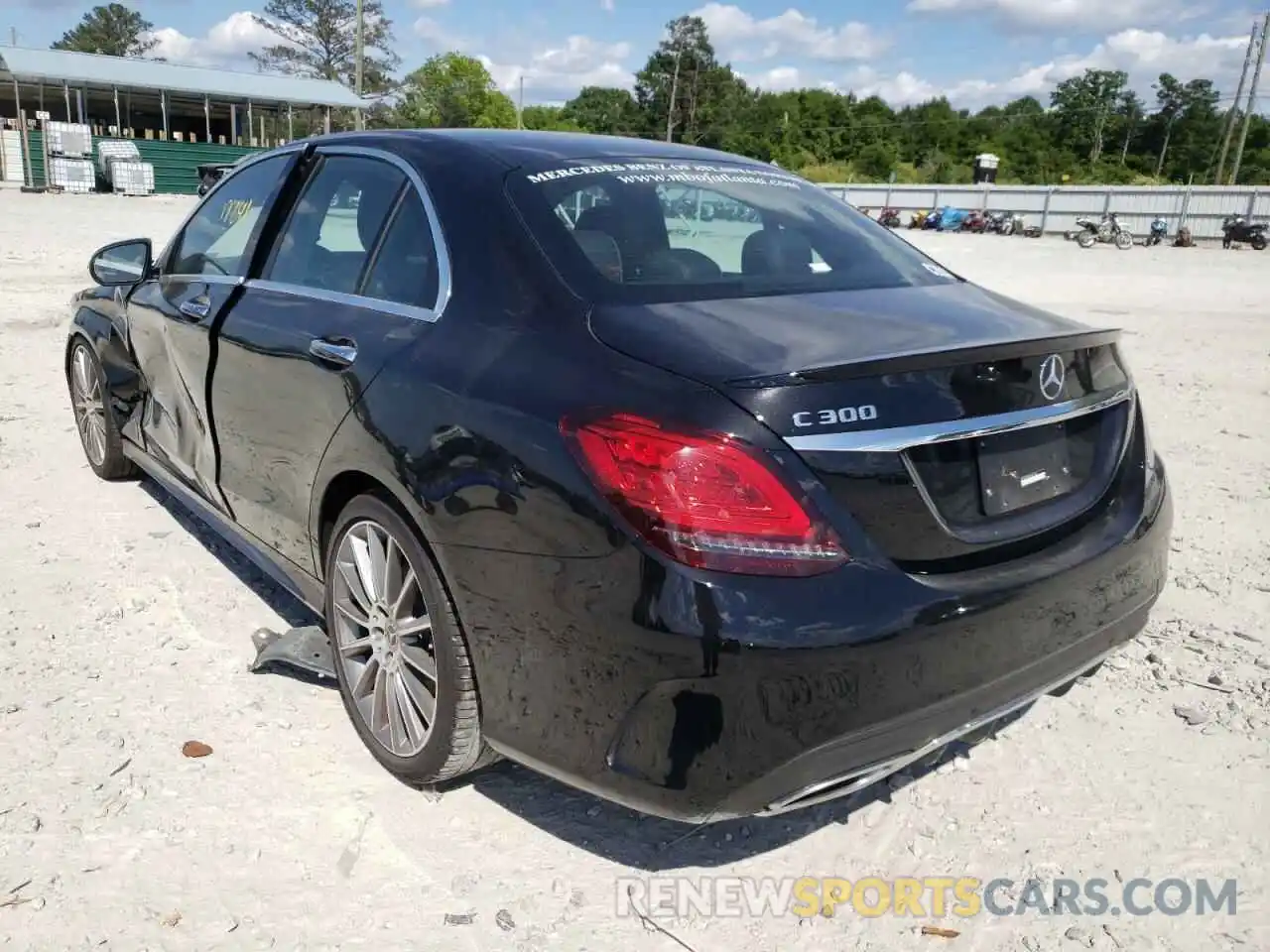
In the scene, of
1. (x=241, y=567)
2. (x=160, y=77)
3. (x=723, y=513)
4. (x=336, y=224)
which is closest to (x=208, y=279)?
(x=336, y=224)

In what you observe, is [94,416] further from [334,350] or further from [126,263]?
[334,350]

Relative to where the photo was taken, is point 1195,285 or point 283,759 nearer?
point 283,759

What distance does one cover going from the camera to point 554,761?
2205 mm

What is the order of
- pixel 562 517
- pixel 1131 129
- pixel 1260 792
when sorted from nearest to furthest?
pixel 562 517
pixel 1260 792
pixel 1131 129

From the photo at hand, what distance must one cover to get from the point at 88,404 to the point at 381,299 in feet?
9.96

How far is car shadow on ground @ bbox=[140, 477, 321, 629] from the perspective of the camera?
12.3ft

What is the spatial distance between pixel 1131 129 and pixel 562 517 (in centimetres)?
8582

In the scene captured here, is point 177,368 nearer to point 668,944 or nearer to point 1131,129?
point 668,944

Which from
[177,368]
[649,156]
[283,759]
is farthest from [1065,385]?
[177,368]

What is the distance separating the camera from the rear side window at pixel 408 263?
8.66 ft

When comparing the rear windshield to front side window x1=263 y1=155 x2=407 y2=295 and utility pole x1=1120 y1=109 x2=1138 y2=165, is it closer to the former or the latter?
front side window x1=263 y1=155 x2=407 y2=295

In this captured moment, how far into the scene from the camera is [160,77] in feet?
132

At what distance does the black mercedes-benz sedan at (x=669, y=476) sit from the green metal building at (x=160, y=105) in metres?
37.1

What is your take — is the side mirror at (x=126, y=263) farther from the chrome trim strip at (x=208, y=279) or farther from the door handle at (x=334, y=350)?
the door handle at (x=334, y=350)
